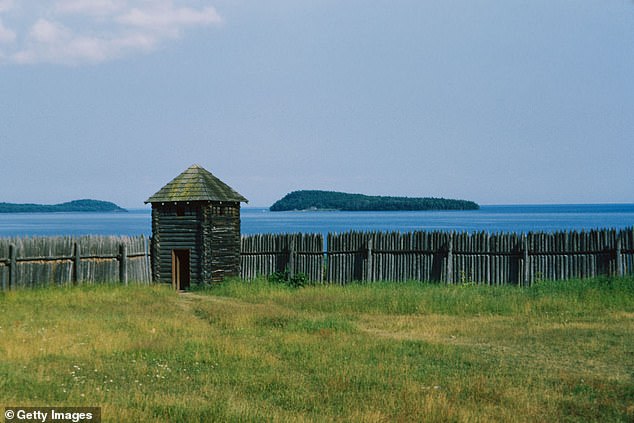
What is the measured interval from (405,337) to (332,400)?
6172 millimetres

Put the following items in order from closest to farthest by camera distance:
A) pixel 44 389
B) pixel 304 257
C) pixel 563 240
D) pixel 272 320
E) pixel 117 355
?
pixel 44 389
pixel 117 355
pixel 272 320
pixel 563 240
pixel 304 257

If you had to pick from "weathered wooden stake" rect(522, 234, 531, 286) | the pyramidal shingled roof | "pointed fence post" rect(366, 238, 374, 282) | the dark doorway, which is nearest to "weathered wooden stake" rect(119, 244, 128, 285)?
the dark doorway

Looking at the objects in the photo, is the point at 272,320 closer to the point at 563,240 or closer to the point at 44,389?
the point at 44,389

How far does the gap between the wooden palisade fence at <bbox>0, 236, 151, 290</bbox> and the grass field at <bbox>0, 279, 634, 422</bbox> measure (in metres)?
1.55

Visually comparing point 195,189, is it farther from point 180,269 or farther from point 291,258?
point 291,258

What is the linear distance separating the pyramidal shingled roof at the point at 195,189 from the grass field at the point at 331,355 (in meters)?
5.42

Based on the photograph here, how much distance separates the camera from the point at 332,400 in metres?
10.7

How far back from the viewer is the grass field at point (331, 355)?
33.3 feet

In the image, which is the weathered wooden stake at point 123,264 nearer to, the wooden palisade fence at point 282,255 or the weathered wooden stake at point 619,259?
the wooden palisade fence at point 282,255

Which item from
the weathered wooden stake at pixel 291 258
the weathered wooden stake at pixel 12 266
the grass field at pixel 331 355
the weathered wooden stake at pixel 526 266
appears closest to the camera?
the grass field at pixel 331 355

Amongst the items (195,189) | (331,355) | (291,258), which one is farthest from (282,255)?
(331,355)

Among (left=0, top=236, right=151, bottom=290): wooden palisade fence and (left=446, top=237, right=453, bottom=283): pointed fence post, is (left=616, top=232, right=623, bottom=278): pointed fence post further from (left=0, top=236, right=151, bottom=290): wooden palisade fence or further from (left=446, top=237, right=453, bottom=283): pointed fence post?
(left=0, top=236, right=151, bottom=290): wooden palisade fence

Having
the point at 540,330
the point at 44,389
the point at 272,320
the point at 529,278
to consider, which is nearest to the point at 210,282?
the point at 272,320

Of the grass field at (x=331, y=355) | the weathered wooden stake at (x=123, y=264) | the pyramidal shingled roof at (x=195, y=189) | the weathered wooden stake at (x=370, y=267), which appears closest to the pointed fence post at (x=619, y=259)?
the grass field at (x=331, y=355)
